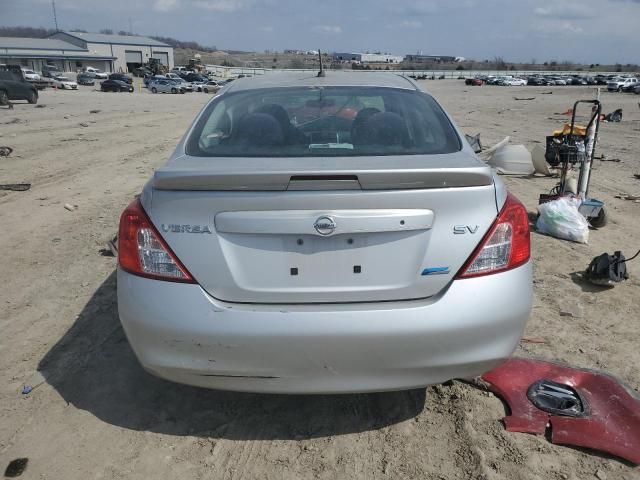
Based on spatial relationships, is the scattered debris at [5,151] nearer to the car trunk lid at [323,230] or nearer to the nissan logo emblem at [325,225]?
the car trunk lid at [323,230]

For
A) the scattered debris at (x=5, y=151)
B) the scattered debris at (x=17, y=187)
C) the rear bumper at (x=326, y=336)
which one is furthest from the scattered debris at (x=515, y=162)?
the scattered debris at (x=5, y=151)

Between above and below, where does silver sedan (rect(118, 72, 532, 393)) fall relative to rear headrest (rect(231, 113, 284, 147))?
below

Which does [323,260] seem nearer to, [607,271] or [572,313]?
[572,313]

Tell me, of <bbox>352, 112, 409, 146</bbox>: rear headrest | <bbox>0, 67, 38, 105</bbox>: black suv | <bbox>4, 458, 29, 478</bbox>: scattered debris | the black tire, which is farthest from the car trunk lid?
<bbox>0, 67, 38, 105</bbox>: black suv

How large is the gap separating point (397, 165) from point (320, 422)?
138cm

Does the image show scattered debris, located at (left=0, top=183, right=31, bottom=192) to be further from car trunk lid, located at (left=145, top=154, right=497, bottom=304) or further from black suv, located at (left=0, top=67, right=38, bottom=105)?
black suv, located at (left=0, top=67, right=38, bottom=105)

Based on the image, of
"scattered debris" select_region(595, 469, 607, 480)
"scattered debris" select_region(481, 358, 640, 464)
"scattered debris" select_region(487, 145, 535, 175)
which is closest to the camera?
"scattered debris" select_region(595, 469, 607, 480)

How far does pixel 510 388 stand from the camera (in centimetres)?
299

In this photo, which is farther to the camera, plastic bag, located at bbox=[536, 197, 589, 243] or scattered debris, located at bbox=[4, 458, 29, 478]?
plastic bag, located at bbox=[536, 197, 589, 243]

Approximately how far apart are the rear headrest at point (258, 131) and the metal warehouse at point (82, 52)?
304 ft

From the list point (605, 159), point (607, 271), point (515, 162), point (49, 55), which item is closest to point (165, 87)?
point (605, 159)

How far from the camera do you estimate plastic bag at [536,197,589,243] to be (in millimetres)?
5562

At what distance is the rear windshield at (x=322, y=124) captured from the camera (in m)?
2.80

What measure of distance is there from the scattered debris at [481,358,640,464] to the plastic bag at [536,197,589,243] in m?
2.72
